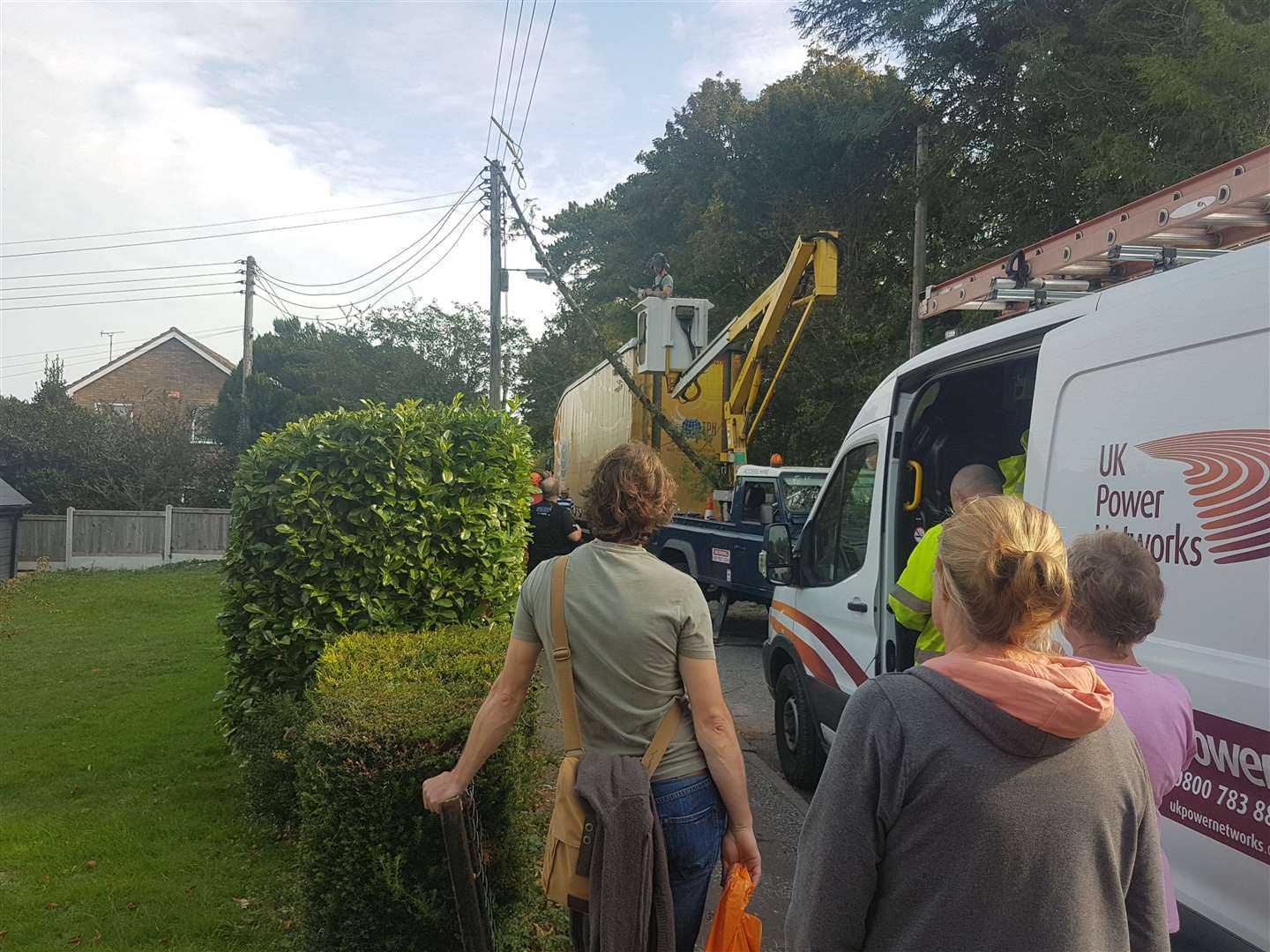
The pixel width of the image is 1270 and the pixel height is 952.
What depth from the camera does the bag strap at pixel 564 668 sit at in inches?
95.0

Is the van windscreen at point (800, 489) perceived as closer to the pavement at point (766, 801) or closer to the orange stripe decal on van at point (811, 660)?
the pavement at point (766, 801)

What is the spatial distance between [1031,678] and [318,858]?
2.68 m

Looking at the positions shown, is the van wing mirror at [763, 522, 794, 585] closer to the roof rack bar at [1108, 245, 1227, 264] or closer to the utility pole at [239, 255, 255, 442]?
the roof rack bar at [1108, 245, 1227, 264]

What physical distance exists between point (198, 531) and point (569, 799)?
21.8 metres

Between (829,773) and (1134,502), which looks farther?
(1134,502)

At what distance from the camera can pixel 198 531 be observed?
70.9 feet

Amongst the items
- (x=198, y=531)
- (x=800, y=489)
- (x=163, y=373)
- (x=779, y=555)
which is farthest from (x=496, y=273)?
(x=163, y=373)

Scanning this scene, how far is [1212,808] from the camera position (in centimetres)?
241

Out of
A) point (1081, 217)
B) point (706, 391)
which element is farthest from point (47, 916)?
point (1081, 217)

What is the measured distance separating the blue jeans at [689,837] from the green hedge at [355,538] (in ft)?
10.1

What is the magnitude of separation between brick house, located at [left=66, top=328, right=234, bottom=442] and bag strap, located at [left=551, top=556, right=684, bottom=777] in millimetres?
44264

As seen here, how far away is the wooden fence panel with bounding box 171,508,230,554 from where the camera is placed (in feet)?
70.3

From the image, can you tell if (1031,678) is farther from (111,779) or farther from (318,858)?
(111,779)

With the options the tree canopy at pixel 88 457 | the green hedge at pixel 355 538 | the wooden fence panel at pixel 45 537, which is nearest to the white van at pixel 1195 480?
the green hedge at pixel 355 538
